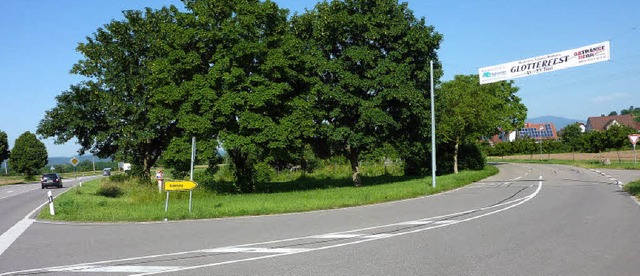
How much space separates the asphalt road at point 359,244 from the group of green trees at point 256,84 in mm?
10220

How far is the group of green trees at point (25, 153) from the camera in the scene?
63.1 metres

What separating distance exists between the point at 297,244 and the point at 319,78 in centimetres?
1831

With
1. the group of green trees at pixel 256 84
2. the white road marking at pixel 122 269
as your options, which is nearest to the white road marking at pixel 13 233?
the white road marking at pixel 122 269

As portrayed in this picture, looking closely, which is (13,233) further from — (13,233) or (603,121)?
(603,121)

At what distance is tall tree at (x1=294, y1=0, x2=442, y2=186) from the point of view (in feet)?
83.9

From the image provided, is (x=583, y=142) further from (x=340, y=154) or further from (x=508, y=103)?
(x=340, y=154)

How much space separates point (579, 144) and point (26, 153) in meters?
80.8

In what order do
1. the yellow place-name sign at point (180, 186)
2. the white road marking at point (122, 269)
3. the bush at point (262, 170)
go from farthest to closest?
the bush at point (262, 170) < the yellow place-name sign at point (180, 186) < the white road marking at point (122, 269)

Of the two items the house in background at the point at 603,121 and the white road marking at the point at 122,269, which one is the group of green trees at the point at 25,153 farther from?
the house in background at the point at 603,121

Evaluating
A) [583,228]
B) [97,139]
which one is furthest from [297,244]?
[97,139]

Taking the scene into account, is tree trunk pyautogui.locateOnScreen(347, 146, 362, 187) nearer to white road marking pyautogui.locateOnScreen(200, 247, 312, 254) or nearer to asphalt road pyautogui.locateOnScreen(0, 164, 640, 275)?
asphalt road pyautogui.locateOnScreen(0, 164, 640, 275)

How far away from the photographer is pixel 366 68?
2644cm

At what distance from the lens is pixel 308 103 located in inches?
980

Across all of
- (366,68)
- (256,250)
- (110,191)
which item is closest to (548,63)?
(366,68)
